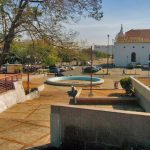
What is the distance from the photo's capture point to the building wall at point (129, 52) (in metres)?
81.2

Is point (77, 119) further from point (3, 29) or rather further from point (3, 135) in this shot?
point (3, 29)

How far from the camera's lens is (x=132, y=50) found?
3231 inches

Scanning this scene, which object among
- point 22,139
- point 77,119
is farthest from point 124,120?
point 22,139

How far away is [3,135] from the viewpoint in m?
12.0

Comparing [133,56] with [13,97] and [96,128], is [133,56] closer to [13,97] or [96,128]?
[13,97]

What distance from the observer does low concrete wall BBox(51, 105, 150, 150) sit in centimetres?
888

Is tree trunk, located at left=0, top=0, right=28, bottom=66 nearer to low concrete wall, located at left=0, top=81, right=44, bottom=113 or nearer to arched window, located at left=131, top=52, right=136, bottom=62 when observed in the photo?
low concrete wall, located at left=0, top=81, right=44, bottom=113

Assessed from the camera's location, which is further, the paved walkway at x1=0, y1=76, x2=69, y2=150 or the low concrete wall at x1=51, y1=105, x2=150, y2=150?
the paved walkway at x1=0, y1=76, x2=69, y2=150

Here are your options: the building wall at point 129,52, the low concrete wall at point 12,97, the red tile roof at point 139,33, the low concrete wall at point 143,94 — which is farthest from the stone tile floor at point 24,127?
the red tile roof at point 139,33

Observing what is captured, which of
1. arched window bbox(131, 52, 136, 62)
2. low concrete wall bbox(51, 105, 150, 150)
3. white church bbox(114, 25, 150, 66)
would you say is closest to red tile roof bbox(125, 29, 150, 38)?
white church bbox(114, 25, 150, 66)

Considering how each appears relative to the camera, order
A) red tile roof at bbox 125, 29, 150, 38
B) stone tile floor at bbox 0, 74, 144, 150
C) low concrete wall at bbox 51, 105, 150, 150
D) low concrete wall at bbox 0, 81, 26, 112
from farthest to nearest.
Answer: red tile roof at bbox 125, 29, 150, 38 → low concrete wall at bbox 0, 81, 26, 112 → stone tile floor at bbox 0, 74, 144, 150 → low concrete wall at bbox 51, 105, 150, 150

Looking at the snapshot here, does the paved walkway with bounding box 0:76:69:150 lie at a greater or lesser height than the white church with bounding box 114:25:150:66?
lesser

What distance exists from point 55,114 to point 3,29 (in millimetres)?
7629

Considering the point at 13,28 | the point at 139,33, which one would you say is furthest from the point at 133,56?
the point at 13,28
